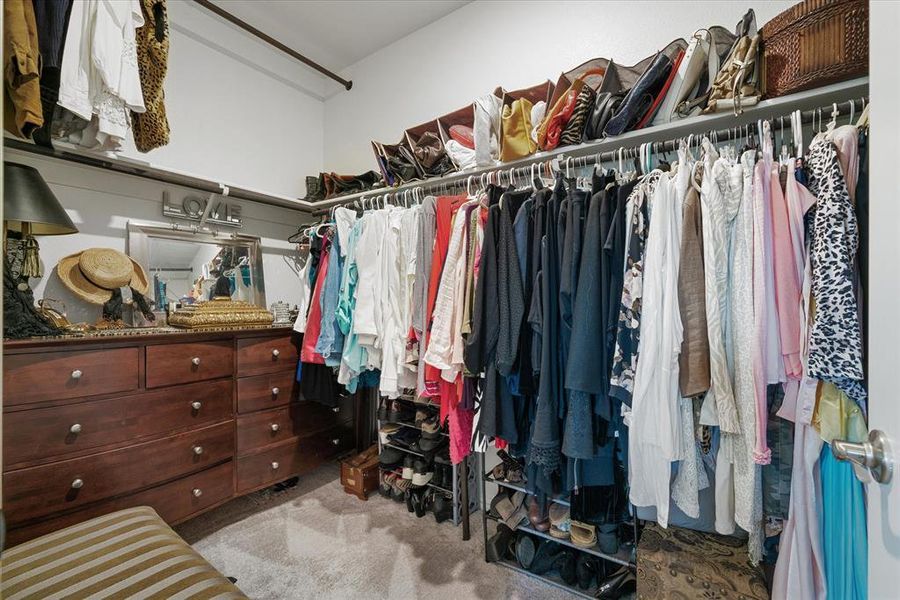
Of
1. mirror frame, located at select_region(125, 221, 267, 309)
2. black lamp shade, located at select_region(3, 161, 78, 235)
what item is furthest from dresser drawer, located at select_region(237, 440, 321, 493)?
black lamp shade, located at select_region(3, 161, 78, 235)

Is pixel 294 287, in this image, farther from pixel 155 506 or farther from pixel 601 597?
pixel 601 597

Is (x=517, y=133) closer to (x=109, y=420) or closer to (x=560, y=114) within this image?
(x=560, y=114)

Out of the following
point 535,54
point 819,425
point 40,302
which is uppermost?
point 535,54

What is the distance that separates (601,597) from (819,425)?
3.46 ft

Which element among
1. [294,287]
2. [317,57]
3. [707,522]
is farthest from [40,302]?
[707,522]

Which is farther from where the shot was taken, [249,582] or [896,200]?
[249,582]

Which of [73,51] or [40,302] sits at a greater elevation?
[73,51]

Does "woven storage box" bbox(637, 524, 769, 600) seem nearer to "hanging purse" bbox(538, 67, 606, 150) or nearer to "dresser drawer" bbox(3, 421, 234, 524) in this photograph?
"hanging purse" bbox(538, 67, 606, 150)

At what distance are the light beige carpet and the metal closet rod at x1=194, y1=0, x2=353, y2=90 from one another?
2.72 m

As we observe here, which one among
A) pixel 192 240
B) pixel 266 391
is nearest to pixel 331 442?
pixel 266 391

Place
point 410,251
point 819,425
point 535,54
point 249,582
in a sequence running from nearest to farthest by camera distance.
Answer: point 819,425 < point 249,582 < point 410,251 < point 535,54

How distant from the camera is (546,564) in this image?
1.69 metres

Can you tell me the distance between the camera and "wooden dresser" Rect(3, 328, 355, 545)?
4.48 feet

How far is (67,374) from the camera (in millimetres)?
1437
